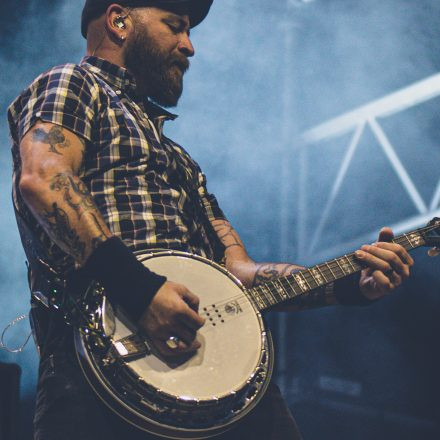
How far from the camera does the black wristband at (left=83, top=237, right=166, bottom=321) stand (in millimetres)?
1442

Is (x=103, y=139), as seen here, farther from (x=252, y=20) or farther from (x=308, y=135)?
(x=252, y=20)

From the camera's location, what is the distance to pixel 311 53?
16.2 feet

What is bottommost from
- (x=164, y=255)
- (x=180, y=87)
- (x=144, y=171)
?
(x=164, y=255)

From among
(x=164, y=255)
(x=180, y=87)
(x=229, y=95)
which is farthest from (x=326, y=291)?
(x=229, y=95)

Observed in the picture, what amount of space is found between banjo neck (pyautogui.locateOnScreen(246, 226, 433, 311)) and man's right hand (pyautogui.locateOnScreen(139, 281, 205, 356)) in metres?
0.39

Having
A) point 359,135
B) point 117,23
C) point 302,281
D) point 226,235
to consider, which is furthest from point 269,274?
point 359,135

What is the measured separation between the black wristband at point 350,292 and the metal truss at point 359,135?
232 centimetres

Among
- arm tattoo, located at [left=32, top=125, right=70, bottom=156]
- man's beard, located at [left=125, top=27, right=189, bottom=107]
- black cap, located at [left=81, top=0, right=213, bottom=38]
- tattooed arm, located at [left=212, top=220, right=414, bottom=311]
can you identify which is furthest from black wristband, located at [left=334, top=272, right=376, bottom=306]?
black cap, located at [left=81, top=0, right=213, bottom=38]

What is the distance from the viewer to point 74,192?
155 cm

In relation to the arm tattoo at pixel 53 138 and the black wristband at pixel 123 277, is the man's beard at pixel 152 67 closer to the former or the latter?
the arm tattoo at pixel 53 138

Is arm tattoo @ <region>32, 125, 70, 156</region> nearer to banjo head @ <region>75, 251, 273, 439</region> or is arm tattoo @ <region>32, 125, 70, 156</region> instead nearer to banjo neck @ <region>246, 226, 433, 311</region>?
banjo head @ <region>75, 251, 273, 439</region>

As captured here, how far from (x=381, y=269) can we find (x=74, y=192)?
115 centimetres

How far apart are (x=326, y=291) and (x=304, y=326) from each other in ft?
7.54

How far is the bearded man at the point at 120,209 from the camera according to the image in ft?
4.85
